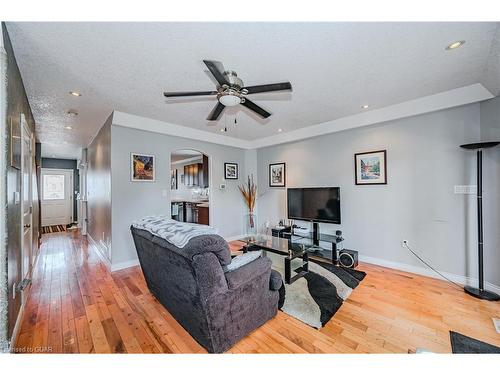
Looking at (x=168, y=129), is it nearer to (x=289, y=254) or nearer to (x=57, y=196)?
(x=289, y=254)

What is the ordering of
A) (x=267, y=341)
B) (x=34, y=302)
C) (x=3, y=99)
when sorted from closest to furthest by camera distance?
(x=3, y=99) < (x=267, y=341) < (x=34, y=302)

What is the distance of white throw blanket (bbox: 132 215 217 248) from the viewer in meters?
1.54

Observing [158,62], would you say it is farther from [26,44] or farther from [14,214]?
[14,214]

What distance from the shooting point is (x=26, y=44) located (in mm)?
1731

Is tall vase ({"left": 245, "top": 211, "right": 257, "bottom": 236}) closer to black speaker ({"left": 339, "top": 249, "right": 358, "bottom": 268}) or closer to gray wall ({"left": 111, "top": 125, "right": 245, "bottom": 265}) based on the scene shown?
gray wall ({"left": 111, "top": 125, "right": 245, "bottom": 265})

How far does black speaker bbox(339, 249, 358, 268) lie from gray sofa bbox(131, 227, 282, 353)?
1.79m

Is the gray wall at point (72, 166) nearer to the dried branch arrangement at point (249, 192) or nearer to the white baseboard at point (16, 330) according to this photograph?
the dried branch arrangement at point (249, 192)

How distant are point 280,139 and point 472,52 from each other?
307 centimetres

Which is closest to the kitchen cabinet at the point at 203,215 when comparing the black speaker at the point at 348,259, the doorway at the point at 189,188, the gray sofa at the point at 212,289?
the doorway at the point at 189,188

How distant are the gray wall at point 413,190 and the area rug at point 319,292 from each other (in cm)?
85

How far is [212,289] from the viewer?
147 cm

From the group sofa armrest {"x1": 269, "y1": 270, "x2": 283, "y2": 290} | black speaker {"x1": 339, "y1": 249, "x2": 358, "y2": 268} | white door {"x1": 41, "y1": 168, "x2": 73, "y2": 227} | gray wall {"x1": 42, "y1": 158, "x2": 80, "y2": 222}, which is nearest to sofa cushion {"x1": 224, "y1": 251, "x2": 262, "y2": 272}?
sofa armrest {"x1": 269, "y1": 270, "x2": 283, "y2": 290}

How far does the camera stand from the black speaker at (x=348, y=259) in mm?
3271
